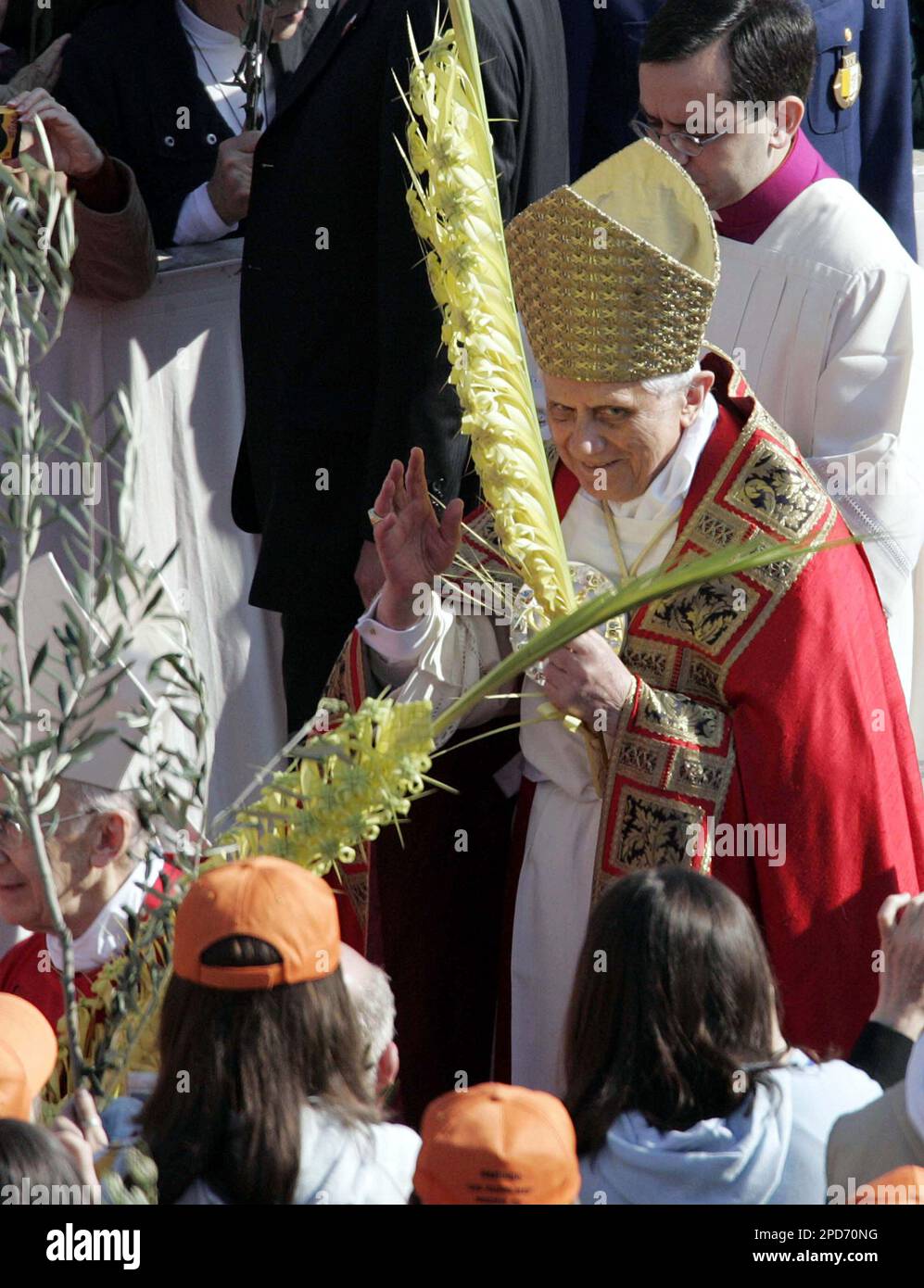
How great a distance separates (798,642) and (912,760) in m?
0.31

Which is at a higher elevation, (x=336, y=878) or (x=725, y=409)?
(x=725, y=409)

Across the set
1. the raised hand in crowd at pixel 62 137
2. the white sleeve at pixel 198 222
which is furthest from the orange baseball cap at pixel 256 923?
the white sleeve at pixel 198 222

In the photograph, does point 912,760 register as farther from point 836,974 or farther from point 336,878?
point 336,878

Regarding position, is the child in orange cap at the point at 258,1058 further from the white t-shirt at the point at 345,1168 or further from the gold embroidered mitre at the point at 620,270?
the gold embroidered mitre at the point at 620,270

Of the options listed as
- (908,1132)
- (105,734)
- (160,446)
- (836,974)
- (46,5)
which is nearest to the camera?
(105,734)

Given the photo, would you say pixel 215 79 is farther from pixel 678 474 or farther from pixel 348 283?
pixel 678 474

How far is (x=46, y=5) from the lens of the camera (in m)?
5.86

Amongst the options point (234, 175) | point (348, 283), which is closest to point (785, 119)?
point (348, 283)

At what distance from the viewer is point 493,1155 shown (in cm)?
240

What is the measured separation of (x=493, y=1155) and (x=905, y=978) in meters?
1.11

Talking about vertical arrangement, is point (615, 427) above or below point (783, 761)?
above

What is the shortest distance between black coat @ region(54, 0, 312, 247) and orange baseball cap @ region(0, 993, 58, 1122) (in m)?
3.11

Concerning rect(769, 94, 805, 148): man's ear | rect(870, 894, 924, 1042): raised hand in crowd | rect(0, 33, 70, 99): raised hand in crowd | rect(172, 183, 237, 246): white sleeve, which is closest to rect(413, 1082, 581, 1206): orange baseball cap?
rect(870, 894, 924, 1042): raised hand in crowd

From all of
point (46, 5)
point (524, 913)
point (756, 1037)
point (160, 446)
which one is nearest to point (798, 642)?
point (524, 913)
